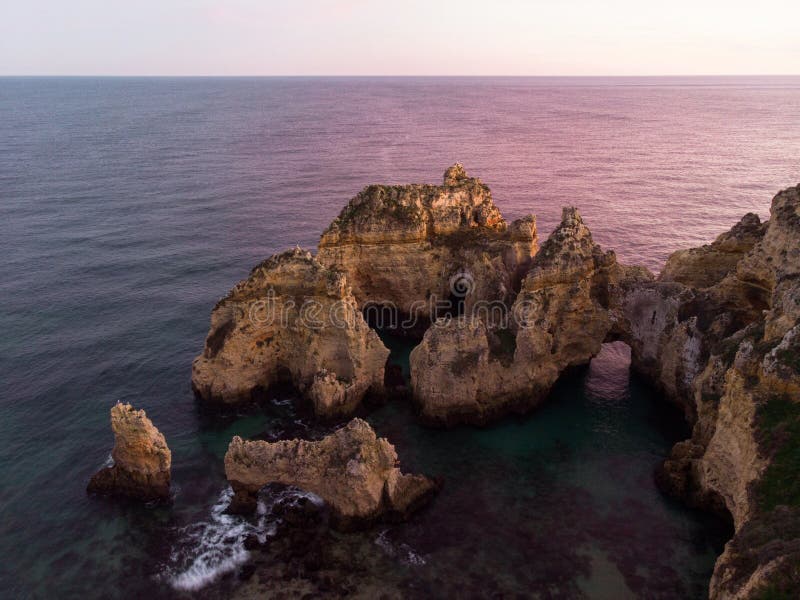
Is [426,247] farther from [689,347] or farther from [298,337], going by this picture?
[689,347]

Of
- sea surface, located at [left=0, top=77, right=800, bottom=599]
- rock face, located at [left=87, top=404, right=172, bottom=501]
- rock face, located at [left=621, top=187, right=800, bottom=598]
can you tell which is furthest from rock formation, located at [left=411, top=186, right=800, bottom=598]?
rock face, located at [left=87, top=404, right=172, bottom=501]

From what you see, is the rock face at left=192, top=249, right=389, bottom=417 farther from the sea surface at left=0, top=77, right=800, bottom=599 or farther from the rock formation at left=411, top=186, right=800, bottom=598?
the rock formation at left=411, top=186, right=800, bottom=598

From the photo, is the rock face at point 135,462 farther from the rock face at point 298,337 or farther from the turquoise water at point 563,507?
the turquoise water at point 563,507

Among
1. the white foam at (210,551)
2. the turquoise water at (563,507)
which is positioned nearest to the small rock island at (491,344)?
the white foam at (210,551)

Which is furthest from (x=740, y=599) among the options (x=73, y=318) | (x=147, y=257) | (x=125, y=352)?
(x=147, y=257)

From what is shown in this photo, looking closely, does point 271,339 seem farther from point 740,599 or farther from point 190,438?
point 740,599

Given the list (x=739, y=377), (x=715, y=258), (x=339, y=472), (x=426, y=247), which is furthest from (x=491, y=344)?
(x=715, y=258)

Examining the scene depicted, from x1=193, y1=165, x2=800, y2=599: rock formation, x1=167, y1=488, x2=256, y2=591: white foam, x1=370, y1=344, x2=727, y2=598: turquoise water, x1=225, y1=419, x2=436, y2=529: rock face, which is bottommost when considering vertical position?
x1=167, y1=488, x2=256, y2=591: white foam
